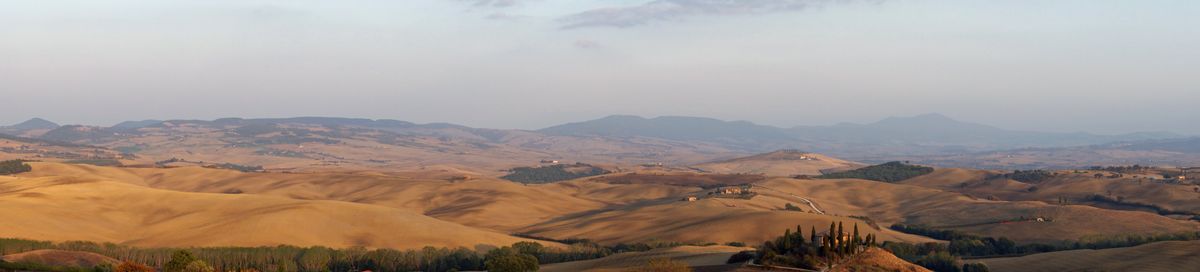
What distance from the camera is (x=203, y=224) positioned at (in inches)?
5743

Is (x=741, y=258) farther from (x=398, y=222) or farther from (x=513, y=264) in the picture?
(x=398, y=222)

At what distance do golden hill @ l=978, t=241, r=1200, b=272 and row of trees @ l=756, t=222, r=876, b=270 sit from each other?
26.3 meters

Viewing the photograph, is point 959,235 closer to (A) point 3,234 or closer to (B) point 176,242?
(B) point 176,242

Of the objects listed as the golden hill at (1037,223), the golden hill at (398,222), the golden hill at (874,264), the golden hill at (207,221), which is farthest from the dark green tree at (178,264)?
the golden hill at (1037,223)

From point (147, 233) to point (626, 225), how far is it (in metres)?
70.8

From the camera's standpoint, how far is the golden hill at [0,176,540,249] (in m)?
133

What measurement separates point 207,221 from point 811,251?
332 ft

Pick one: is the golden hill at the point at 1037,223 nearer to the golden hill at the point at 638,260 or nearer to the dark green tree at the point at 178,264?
the golden hill at the point at 638,260

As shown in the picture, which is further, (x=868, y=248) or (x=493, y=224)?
(x=493, y=224)

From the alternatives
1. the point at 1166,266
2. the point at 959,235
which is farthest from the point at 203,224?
the point at 1166,266

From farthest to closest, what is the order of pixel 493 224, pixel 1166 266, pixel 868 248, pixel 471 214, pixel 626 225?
1. pixel 471 214
2. pixel 493 224
3. pixel 626 225
4. pixel 1166 266
5. pixel 868 248

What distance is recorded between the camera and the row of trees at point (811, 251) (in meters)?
79.6

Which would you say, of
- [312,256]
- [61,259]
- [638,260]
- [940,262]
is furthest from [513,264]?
[940,262]

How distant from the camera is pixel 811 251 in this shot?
265ft
